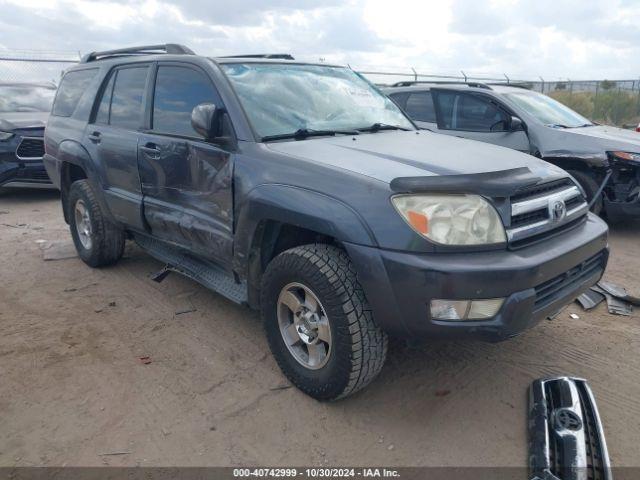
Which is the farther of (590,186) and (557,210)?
(590,186)

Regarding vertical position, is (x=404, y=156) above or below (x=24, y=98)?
below

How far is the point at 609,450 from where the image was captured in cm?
251

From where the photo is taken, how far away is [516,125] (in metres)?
6.12

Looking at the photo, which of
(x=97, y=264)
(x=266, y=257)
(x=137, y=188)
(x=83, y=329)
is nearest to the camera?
(x=266, y=257)

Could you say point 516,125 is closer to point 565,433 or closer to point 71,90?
point 565,433

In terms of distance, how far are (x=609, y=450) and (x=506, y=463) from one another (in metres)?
0.51

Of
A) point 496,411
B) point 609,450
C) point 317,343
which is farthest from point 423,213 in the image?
point 609,450

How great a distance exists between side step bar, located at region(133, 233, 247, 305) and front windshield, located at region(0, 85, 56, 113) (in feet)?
19.0

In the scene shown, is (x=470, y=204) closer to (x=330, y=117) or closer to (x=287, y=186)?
(x=287, y=186)

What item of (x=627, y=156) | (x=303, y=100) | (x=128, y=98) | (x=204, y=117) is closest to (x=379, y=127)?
(x=303, y=100)

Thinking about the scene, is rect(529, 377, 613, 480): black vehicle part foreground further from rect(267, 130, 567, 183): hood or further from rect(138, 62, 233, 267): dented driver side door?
rect(138, 62, 233, 267): dented driver side door

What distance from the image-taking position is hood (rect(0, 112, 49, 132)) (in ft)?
25.9

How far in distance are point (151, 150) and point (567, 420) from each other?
3122 mm

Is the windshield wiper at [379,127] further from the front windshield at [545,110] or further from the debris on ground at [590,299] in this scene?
the front windshield at [545,110]
